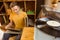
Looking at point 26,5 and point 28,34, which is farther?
point 26,5

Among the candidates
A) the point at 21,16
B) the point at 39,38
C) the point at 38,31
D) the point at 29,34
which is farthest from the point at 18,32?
the point at 21,16

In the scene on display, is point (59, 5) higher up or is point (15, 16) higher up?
point (59, 5)

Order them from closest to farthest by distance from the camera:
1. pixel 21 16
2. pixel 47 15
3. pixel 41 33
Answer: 1. pixel 41 33
2. pixel 47 15
3. pixel 21 16

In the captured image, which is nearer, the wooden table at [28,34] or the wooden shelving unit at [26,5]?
the wooden table at [28,34]

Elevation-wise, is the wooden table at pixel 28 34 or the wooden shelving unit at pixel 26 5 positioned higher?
the wooden shelving unit at pixel 26 5

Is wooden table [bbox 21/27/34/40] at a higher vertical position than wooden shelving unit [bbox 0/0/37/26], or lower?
lower

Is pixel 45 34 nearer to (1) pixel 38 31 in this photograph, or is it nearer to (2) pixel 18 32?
(1) pixel 38 31

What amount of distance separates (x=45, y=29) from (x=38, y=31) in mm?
81

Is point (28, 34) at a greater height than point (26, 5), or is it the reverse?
point (26, 5)

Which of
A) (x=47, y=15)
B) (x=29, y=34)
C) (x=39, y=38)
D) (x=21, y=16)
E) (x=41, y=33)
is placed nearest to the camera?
(x=39, y=38)

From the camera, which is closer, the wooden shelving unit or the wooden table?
the wooden table

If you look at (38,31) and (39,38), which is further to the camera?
(38,31)

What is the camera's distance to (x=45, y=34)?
1.44 metres

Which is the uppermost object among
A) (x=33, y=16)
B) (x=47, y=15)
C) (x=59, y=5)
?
(x=59, y=5)
